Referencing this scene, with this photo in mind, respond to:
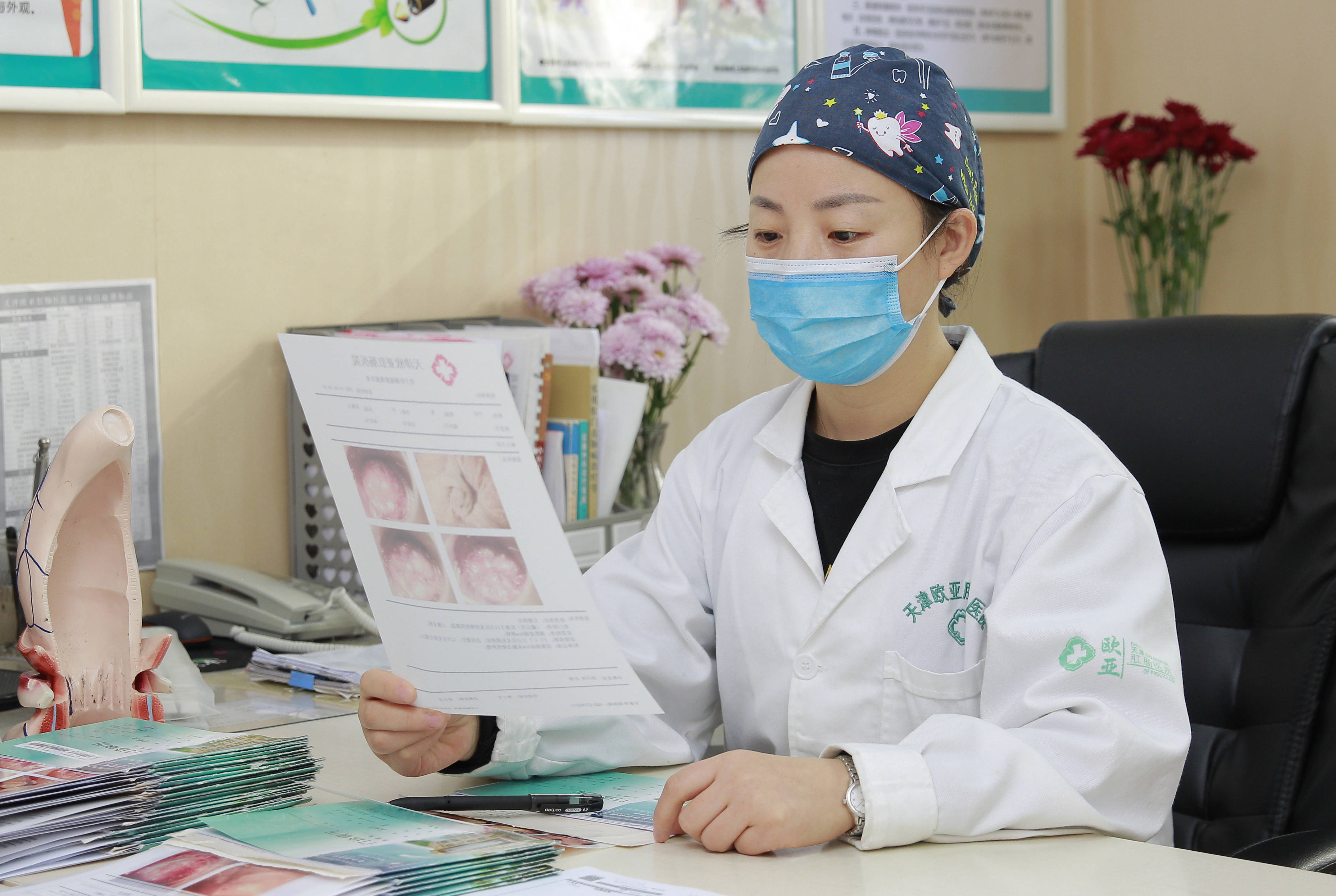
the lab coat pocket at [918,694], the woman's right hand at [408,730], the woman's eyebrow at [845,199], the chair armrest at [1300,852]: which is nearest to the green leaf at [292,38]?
the woman's eyebrow at [845,199]

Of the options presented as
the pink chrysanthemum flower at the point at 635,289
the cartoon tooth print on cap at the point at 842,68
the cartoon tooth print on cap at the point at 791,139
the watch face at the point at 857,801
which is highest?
the cartoon tooth print on cap at the point at 842,68

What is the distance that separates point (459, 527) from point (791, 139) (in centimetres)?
54

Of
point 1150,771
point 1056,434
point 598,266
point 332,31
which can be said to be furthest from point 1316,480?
point 332,31

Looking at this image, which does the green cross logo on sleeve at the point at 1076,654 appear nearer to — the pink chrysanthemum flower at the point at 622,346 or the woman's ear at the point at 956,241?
the woman's ear at the point at 956,241

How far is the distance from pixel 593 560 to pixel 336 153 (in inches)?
28.3

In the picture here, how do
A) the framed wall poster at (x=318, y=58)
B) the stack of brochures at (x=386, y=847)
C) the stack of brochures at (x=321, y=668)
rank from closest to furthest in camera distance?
the stack of brochures at (x=386, y=847), the stack of brochures at (x=321, y=668), the framed wall poster at (x=318, y=58)

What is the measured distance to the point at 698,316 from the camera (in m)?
2.15

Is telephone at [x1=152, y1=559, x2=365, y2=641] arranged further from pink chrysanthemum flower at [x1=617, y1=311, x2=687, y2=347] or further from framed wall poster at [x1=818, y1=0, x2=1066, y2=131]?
framed wall poster at [x1=818, y1=0, x2=1066, y2=131]

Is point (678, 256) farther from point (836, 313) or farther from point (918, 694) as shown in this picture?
point (918, 694)

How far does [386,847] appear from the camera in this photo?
93 centimetres

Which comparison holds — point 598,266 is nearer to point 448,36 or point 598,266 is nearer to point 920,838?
point 448,36

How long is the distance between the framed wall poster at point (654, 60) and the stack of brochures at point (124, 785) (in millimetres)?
1308

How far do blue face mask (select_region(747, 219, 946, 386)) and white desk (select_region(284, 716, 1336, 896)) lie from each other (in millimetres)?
489

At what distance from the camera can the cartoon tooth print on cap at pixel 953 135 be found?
1.28 meters
